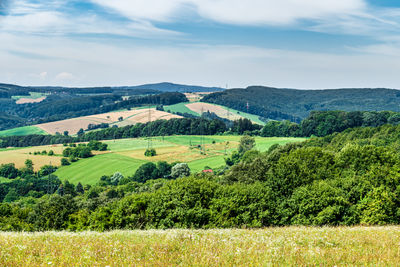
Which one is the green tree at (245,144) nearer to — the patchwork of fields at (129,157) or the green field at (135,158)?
the green field at (135,158)

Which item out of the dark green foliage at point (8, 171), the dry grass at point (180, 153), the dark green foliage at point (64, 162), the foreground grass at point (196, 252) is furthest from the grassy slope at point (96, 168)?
the foreground grass at point (196, 252)

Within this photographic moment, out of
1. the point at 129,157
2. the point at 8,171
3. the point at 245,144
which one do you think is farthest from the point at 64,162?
the point at 245,144

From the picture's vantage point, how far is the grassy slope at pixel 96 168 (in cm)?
12162

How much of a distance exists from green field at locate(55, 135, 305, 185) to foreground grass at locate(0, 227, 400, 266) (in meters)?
104

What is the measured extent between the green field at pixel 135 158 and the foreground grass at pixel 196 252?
104 metres

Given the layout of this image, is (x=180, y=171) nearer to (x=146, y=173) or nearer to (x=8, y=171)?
(x=146, y=173)

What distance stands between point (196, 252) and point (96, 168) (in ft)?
414

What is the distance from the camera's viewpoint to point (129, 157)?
140m

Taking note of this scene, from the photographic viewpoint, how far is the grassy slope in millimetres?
121625

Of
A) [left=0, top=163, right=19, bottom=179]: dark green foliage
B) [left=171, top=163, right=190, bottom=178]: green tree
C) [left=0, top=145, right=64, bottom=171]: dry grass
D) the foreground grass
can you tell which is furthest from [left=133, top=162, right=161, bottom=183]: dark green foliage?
the foreground grass

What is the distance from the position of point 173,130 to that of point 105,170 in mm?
78774

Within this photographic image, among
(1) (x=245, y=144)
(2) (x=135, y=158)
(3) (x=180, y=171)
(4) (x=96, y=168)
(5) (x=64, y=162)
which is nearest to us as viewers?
(3) (x=180, y=171)

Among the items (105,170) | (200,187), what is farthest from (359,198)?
(105,170)

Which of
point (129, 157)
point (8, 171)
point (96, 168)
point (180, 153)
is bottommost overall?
point (8, 171)
